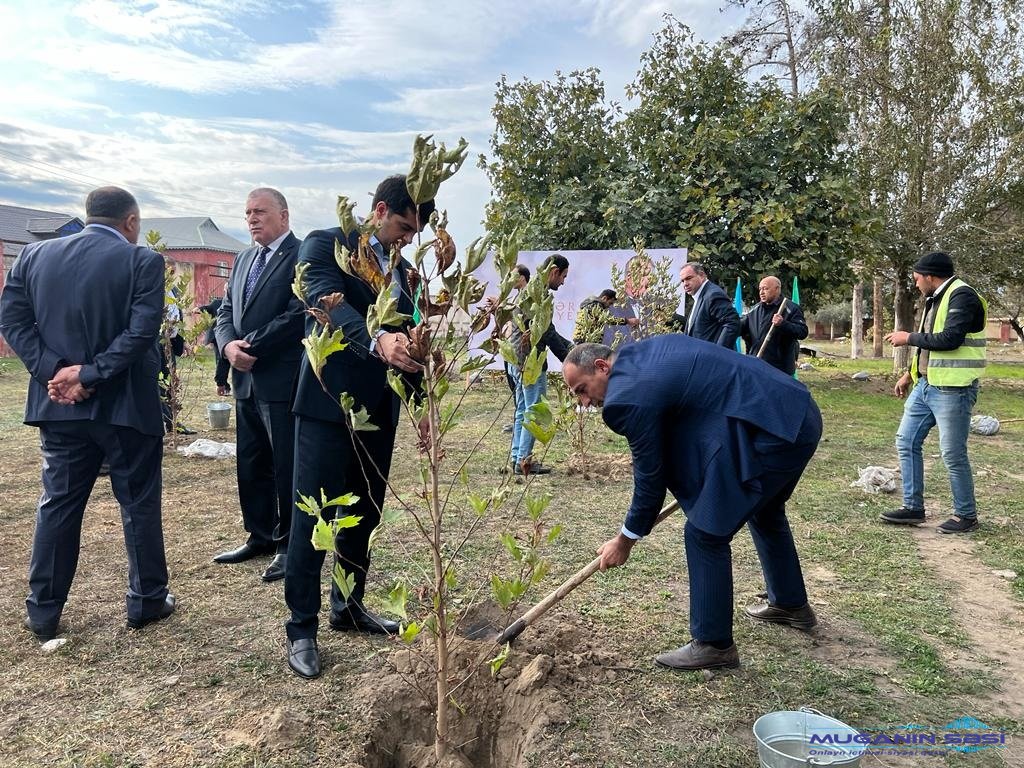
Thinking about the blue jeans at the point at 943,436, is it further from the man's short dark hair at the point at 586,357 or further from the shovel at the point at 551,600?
the man's short dark hair at the point at 586,357

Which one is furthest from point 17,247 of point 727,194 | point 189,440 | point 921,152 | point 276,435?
point 921,152

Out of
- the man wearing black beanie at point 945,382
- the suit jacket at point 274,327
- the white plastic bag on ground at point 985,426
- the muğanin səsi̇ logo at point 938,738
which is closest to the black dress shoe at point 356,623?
the suit jacket at point 274,327

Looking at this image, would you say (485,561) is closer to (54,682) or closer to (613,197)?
(54,682)

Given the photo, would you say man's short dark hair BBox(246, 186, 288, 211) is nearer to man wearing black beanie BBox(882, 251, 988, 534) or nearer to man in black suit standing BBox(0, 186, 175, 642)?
man in black suit standing BBox(0, 186, 175, 642)

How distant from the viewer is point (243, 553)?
4242mm

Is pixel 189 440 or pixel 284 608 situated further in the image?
pixel 189 440

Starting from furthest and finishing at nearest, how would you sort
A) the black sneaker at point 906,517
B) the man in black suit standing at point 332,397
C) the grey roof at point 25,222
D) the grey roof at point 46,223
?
the grey roof at point 46,223, the grey roof at point 25,222, the black sneaker at point 906,517, the man in black suit standing at point 332,397

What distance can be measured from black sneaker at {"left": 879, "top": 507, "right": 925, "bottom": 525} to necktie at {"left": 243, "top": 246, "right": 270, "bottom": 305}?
471cm

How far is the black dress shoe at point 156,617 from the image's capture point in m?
3.29

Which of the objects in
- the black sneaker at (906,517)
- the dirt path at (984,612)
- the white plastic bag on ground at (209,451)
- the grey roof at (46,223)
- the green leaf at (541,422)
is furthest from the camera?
the grey roof at (46,223)

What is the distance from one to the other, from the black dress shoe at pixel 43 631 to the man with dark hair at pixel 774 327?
6.24 m

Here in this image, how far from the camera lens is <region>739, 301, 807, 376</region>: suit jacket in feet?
23.3

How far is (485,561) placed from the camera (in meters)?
4.21

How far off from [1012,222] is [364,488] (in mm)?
17581
